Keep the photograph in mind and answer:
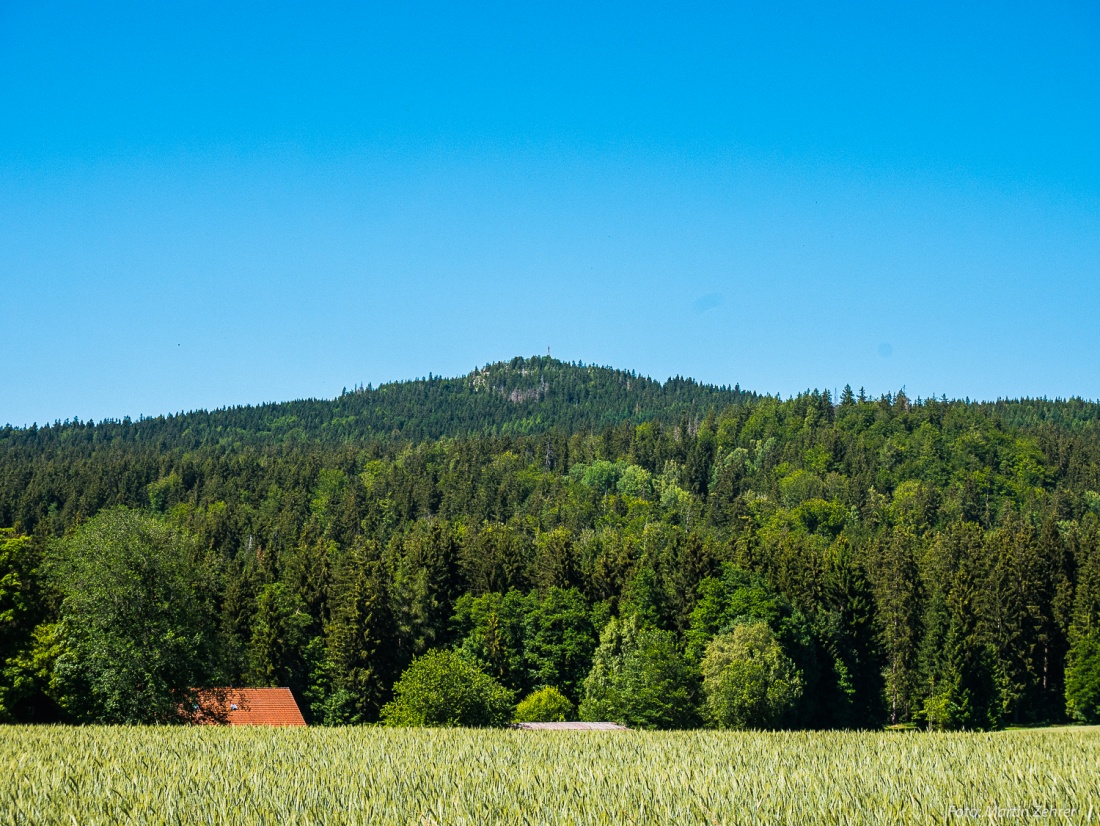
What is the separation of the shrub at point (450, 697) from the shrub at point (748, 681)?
1323 cm

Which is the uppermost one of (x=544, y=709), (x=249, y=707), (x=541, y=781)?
(x=541, y=781)

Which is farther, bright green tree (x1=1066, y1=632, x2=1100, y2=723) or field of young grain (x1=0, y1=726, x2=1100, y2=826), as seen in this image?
bright green tree (x1=1066, y1=632, x2=1100, y2=723)

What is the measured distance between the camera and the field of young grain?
1380 centimetres

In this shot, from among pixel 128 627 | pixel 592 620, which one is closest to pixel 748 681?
pixel 592 620

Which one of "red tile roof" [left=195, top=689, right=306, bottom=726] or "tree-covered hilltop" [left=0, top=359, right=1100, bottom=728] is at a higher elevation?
"tree-covered hilltop" [left=0, top=359, right=1100, bottom=728]

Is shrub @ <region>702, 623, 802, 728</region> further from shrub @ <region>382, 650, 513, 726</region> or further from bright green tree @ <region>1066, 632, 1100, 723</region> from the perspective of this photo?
bright green tree @ <region>1066, 632, 1100, 723</region>

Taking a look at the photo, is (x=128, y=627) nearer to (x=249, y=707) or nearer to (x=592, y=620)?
(x=249, y=707)

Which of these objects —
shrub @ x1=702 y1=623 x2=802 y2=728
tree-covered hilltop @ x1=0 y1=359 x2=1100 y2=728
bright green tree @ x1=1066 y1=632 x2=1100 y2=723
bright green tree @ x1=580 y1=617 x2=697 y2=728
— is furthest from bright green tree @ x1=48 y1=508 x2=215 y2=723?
bright green tree @ x1=1066 y1=632 x2=1100 y2=723

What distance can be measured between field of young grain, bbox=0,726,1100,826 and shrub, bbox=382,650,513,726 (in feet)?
53.1

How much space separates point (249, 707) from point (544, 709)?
58.7 feet

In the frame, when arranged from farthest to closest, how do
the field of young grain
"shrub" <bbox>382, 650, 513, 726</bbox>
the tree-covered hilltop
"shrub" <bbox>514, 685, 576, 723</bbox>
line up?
1. "shrub" <bbox>514, 685, 576, 723</bbox>
2. "shrub" <bbox>382, 650, 513, 726</bbox>
3. the tree-covered hilltop
4. the field of young grain

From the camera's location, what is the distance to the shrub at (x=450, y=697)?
4031cm

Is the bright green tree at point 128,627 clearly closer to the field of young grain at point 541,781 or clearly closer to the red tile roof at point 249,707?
the red tile roof at point 249,707

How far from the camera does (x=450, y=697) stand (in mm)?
40656
